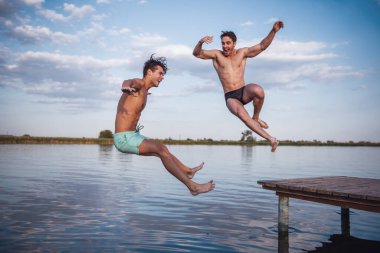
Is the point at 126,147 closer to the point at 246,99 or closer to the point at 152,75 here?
the point at 152,75

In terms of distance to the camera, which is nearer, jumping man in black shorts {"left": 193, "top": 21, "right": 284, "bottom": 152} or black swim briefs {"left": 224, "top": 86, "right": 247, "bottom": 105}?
jumping man in black shorts {"left": 193, "top": 21, "right": 284, "bottom": 152}

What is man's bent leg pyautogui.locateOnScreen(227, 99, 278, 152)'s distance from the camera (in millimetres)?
6945

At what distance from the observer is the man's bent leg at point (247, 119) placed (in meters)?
6.95

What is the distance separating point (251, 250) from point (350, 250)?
11.8 feet

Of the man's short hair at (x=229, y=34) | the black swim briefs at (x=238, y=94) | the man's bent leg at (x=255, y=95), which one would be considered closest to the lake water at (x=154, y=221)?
the man's bent leg at (x=255, y=95)

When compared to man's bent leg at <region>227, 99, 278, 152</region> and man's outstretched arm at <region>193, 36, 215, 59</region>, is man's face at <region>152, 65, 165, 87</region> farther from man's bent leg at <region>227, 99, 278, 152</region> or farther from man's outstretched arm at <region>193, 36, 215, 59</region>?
man's bent leg at <region>227, 99, 278, 152</region>

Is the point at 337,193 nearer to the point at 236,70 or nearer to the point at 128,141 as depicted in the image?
the point at 236,70

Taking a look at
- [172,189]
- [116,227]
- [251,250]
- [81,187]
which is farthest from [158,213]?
[81,187]

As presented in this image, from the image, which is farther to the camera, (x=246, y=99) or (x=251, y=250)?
(x=251, y=250)

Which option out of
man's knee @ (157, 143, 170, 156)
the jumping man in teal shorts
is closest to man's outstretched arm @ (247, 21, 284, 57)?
the jumping man in teal shorts

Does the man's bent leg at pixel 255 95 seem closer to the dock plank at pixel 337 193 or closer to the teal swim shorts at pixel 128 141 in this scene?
the teal swim shorts at pixel 128 141

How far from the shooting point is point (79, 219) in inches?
534

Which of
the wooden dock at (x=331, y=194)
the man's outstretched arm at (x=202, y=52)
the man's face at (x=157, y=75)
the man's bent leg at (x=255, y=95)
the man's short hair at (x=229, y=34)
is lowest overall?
the wooden dock at (x=331, y=194)

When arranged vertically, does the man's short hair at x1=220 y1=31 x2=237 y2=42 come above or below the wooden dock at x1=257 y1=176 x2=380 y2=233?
above
